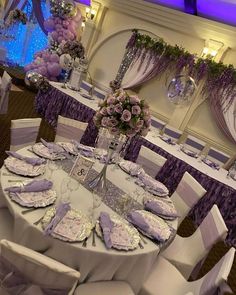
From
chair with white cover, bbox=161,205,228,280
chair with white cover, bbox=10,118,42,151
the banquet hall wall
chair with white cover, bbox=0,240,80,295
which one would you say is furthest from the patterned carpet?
the banquet hall wall

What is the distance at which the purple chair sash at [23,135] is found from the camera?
2873 millimetres

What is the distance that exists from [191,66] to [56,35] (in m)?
4.00

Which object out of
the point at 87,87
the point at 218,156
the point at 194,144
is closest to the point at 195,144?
the point at 194,144

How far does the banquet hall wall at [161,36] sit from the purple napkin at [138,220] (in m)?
4.35

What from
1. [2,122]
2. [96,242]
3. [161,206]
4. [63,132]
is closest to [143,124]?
[161,206]

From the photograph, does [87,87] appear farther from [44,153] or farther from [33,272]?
[33,272]

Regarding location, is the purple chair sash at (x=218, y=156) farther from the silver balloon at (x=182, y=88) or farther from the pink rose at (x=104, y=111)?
the pink rose at (x=104, y=111)

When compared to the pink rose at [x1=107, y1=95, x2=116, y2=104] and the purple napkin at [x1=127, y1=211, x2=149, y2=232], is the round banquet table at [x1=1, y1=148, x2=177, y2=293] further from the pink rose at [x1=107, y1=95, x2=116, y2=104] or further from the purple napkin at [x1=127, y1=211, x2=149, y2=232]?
the pink rose at [x1=107, y1=95, x2=116, y2=104]

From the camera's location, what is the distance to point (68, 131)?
351 cm

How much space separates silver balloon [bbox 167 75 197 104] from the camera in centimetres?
453

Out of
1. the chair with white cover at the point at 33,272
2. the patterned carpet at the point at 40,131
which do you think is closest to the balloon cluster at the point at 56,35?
the patterned carpet at the point at 40,131

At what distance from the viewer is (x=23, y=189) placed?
1.98 metres

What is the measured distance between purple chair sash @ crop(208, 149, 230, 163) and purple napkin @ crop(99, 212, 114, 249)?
342 cm

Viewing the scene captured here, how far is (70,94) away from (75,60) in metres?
2.36
